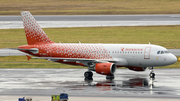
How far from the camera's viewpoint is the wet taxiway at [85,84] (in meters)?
31.8

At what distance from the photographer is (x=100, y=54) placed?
4400cm

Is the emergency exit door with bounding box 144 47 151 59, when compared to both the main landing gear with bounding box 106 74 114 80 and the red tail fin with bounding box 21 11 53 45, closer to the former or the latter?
the main landing gear with bounding box 106 74 114 80

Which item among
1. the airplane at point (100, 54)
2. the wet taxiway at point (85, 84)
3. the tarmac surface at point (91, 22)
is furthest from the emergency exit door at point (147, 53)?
the tarmac surface at point (91, 22)

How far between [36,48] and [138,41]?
3709 centimetres

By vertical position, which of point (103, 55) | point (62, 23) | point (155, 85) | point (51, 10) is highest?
point (51, 10)

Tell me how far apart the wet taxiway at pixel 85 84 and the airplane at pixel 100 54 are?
1430mm

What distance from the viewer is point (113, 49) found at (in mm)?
43812

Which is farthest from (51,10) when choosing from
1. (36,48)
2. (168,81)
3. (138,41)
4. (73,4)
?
(168,81)

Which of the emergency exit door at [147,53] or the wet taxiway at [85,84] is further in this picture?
the emergency exit door at [147,53]

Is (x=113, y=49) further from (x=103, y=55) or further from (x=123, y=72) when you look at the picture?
(x=123, y=72)

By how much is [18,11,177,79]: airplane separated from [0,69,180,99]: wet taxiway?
4.69 ft

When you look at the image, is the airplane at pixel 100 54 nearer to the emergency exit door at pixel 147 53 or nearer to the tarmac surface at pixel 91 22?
the emergency exit door at pixel 147 53

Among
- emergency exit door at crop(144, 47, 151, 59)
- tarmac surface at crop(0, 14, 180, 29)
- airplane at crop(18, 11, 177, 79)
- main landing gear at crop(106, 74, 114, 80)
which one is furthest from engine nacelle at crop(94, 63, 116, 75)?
tarmac surface at crop(0, 14, 180, 29)

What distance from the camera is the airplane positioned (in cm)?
4200
